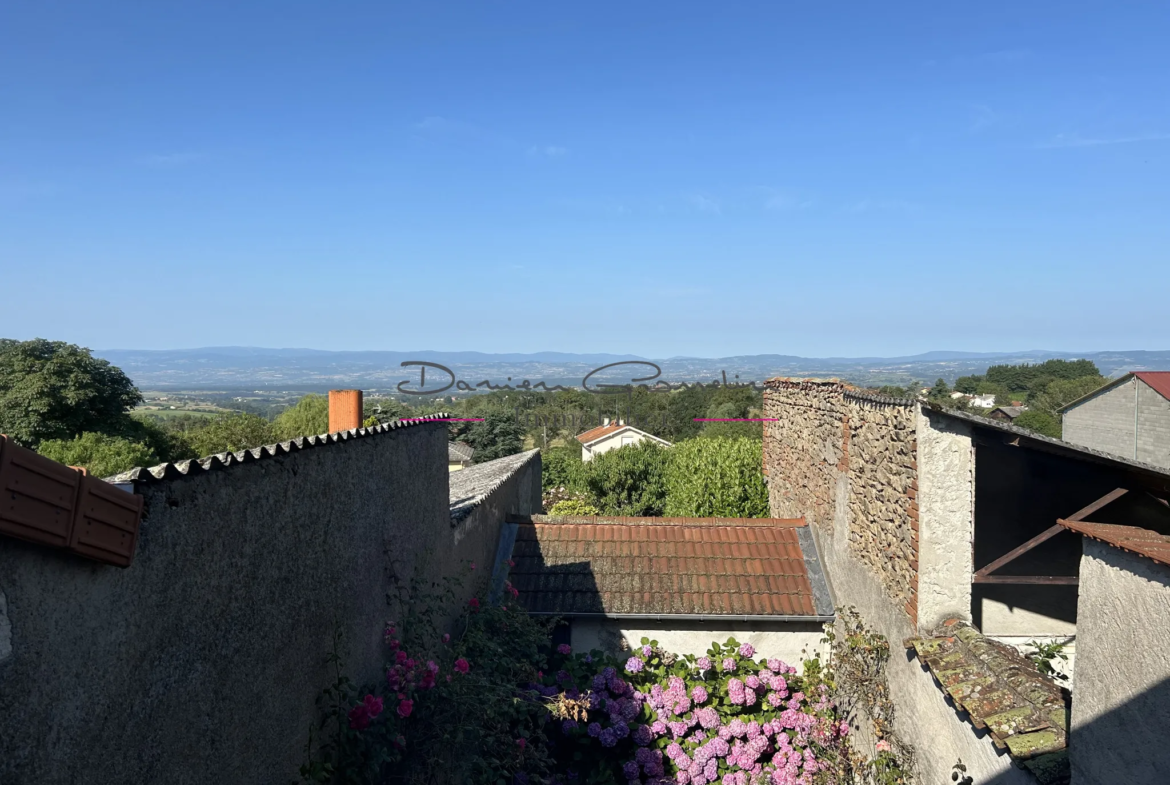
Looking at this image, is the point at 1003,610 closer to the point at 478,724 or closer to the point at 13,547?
the point at 478,724

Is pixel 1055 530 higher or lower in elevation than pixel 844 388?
lower

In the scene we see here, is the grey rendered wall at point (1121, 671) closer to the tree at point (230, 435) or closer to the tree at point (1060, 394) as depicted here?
the tree at point (230, 435)

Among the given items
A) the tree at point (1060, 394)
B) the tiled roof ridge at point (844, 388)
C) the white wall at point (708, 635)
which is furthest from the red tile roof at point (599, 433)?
the white wall at point (708, 635)

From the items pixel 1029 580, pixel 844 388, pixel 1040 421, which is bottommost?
pixel 1040 421

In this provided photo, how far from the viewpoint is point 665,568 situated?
898cm

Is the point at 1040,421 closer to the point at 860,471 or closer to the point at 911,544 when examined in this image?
the point at 860,471

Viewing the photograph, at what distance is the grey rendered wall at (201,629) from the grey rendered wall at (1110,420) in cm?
2366

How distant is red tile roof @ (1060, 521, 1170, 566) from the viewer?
3.17 m

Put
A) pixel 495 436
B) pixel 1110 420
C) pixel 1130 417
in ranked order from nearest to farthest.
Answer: pixel 1130 417 → pixel 1110 420 → pixel 495 436

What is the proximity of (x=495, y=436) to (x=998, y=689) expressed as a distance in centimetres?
4068

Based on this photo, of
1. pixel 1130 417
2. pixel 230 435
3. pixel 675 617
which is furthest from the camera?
pixel 230 435

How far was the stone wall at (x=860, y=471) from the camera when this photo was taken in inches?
232

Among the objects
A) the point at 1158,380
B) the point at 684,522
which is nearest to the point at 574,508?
the point at 684,522

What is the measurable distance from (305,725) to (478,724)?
1.41 metres
